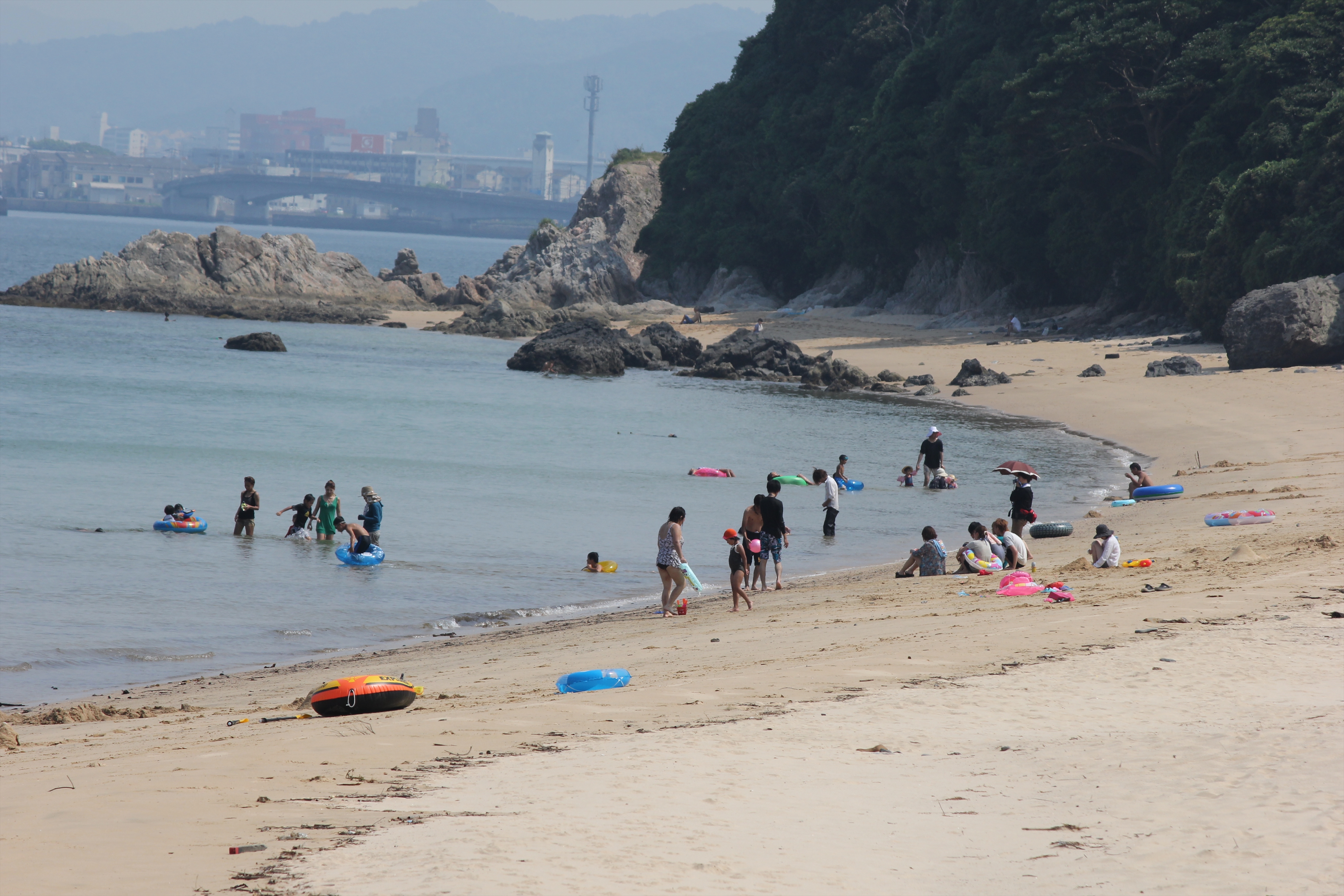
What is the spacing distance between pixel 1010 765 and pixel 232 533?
51.3 ft

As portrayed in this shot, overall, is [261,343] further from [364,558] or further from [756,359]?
[364,558]

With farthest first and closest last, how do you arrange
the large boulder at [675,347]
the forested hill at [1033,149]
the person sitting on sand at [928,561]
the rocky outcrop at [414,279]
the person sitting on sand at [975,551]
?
the rocky outcrop at [414,279] → the large boulder at [675,347] → the forested hill at [1033,149] → the person sitting on sand at [928,561] → the person sitting on sand at [975,551]

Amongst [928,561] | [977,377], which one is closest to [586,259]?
[977,377]

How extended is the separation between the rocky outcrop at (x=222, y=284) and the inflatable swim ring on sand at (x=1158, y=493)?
183ft

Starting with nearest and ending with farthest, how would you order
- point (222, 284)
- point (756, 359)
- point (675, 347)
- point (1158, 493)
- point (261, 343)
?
point (1158, 493) → point (756, 359) → point (675, 347) → point (261, 343) → point (222, 284)

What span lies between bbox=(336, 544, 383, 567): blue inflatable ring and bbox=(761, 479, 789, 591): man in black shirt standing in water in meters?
5.92

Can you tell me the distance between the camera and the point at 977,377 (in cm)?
3956

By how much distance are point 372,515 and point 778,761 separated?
1230 centimetres

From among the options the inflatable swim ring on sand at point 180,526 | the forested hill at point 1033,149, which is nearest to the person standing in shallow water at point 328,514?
the inflatable swim ring on sand at point 180,526

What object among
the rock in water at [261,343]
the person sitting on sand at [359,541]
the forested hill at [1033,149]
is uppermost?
the forested hill at [1033,149]

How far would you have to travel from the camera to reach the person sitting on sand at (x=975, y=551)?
1474cm

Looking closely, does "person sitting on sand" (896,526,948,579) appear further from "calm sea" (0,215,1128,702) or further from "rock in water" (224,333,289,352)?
"rock in water" (224,333,289,352)

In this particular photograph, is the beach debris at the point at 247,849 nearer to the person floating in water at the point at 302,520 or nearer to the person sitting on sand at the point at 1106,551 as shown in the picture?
the person sitting on sand at the point at 1106,551

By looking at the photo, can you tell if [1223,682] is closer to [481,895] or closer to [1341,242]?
[481,895]
